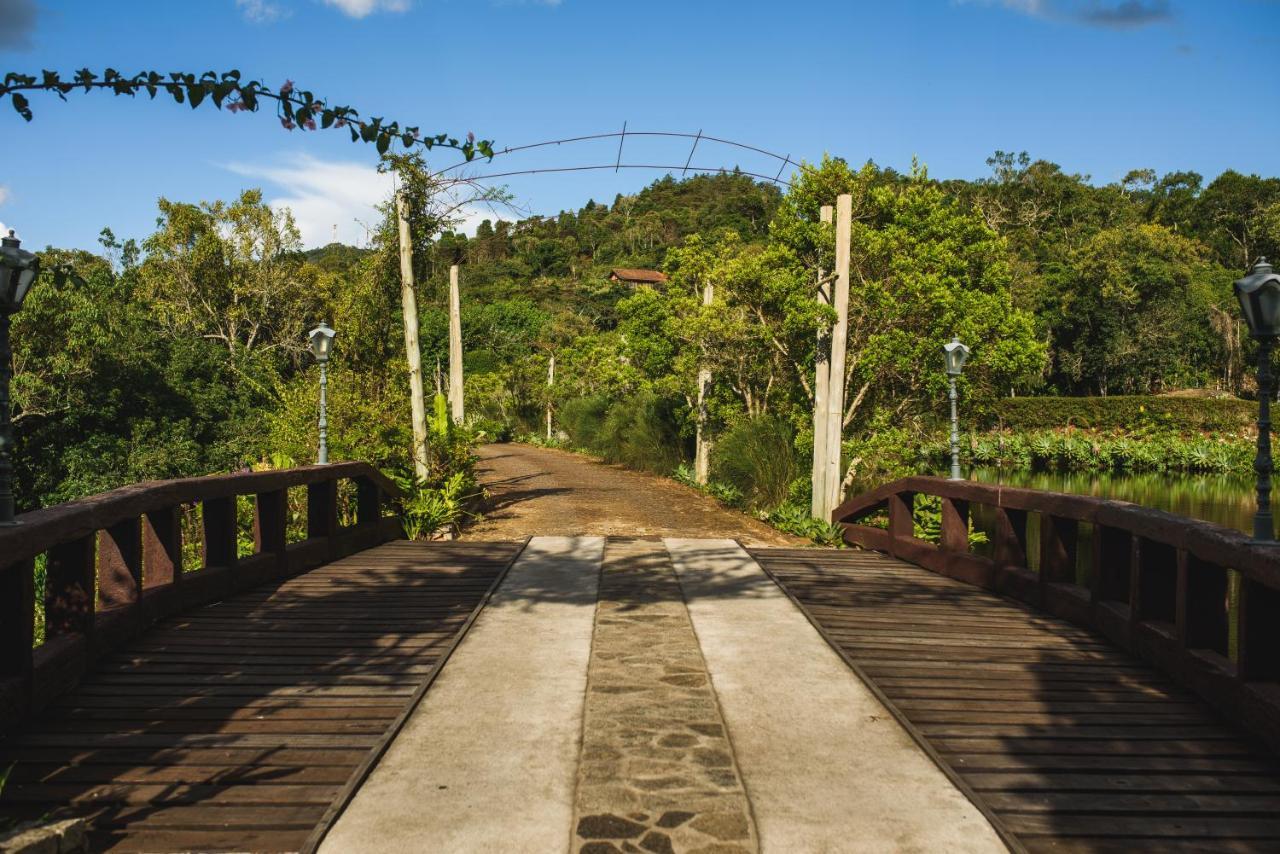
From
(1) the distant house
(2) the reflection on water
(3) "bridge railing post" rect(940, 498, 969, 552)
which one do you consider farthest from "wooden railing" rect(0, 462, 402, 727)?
(1) the distant house

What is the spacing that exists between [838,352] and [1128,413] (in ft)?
99.4

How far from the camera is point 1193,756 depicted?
403 centimetres

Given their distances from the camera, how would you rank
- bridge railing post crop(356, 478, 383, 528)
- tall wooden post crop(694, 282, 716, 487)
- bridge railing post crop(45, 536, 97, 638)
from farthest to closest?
tall wooden post crop(694, 282, 716, 487) → bridge railing post crop(356, 478, 383, 528) → bridge railing post crop(45, 536, 97, 638)

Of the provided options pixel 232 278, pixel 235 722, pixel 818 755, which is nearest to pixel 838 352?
pixel 818 755

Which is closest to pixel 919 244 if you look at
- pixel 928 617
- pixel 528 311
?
pixel 928 617

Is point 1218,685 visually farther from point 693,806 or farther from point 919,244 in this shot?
point 919,244

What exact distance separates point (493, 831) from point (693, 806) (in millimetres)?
715

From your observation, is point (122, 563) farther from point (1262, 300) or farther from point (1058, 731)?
point (1262, 300)

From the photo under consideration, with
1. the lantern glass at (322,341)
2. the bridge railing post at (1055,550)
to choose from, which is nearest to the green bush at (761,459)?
the lantern glass at (322,341)

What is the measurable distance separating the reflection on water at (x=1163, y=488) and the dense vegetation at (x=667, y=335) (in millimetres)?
3545

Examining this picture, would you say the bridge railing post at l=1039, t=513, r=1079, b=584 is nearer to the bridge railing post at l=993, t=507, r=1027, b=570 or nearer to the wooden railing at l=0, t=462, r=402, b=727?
the bridge railing post at l=993, t=507, r=1027, b=570

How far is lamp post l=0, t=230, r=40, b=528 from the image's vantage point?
4500 mm

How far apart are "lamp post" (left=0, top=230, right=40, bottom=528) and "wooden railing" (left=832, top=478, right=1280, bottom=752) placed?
5.60 m

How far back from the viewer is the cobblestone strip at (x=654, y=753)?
324 cm
